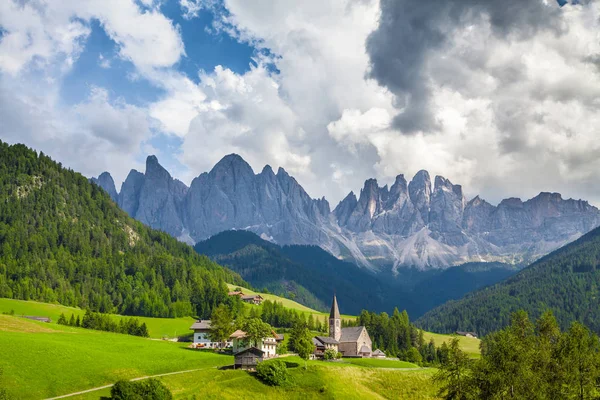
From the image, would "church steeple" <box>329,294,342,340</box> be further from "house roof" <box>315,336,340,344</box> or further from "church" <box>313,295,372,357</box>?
"house roof" <box>315,336,340,344</box>

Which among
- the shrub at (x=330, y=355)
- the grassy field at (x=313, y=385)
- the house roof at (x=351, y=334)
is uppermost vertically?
the house roof at (x=351, y=334)

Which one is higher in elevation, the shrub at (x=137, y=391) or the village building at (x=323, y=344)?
the village building at (x=323, y=344)

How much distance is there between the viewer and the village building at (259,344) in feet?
414

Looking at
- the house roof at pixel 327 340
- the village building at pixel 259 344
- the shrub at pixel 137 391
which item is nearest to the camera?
the shrub at pixel 137 391

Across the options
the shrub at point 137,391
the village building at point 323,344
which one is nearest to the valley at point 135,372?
the shrub at point 137,391

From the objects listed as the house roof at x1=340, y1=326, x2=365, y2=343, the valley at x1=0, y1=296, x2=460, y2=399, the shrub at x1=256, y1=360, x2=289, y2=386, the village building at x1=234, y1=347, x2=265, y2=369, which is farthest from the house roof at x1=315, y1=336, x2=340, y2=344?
the shrub at x1=256, y1=360, x2=289, y2=386

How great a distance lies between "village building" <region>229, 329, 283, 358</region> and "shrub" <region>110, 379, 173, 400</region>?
5029cm

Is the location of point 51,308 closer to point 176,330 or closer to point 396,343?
point 176,330

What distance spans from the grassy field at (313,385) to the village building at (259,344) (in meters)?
25.0

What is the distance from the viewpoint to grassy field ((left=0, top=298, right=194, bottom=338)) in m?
157

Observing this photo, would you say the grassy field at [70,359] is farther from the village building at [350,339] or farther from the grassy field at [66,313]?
the village building at [350,339]

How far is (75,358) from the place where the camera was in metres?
88.5

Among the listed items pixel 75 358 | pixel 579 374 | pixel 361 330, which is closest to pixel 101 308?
pixel 361 330

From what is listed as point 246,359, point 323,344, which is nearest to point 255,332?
point 246,359
